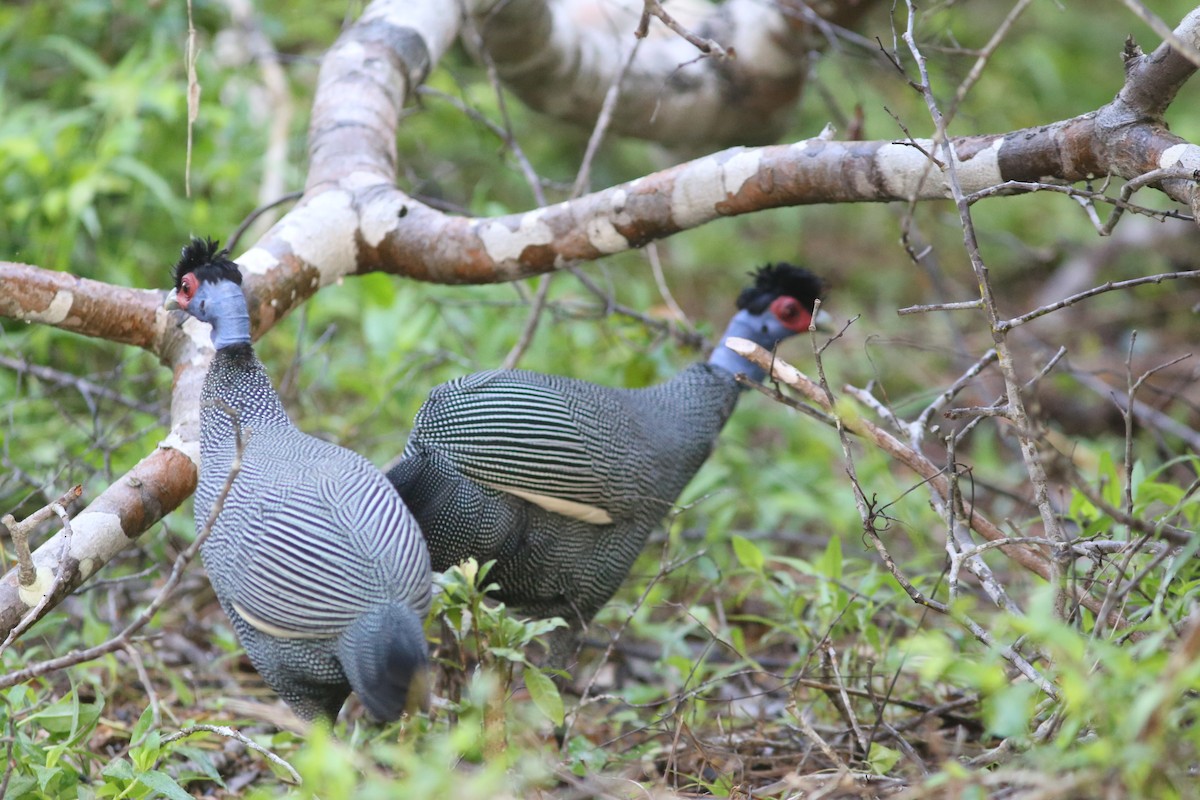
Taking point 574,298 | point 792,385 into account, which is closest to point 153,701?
point 792,385

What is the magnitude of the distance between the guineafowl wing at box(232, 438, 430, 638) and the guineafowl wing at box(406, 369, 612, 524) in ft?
2.16

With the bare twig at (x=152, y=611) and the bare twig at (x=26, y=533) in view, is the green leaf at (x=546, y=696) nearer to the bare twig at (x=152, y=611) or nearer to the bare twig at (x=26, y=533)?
the bare twig at (x=152, y=611)

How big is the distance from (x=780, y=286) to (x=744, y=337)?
214 mm

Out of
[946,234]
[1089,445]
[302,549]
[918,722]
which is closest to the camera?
[302,549]

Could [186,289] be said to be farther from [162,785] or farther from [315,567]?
[162,785]

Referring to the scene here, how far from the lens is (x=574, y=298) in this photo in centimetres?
547

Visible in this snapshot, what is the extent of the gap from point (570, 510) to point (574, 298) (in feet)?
7.06

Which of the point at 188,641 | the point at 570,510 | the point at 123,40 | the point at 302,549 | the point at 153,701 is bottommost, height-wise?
the point at 188,641

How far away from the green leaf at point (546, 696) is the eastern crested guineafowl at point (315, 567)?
0.43 m

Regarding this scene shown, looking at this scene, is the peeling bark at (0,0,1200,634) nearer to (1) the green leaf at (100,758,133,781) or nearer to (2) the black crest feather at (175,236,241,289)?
(2) the black crest feather at (175,236,241,289)

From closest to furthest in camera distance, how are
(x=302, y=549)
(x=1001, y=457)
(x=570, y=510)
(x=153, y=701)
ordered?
(x=302, y=549), (x=153, y=701), (x=570, y=510), (x=1001, y=457)

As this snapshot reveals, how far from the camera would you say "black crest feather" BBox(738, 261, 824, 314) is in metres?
4.12

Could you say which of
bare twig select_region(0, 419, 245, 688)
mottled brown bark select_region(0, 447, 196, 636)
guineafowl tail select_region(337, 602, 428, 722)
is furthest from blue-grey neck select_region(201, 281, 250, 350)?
guineafowl tail select_region(337, 602, 428, 722)

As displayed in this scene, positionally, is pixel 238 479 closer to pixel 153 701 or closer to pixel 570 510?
pixel 153 701
